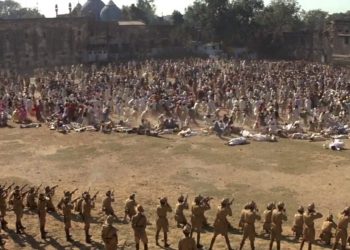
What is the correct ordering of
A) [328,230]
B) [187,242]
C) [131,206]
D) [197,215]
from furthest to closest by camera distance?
[131,206] < [328,230] < [197,215] < [187,242]

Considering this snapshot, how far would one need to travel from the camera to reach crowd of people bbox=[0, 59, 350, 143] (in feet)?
75.9

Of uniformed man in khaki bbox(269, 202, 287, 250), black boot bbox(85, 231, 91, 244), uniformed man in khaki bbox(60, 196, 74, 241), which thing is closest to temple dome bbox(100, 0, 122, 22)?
uniformed man in khaki bbox(60, 196, 74, 241)

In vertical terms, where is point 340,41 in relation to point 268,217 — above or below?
above

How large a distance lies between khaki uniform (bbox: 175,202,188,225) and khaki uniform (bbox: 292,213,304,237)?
2511mm

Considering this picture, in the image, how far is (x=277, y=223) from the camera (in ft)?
36.5

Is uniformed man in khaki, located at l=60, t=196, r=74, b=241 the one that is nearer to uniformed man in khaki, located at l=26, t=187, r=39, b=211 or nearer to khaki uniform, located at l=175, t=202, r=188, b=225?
uniformed man in khaki, located at l=26, t=187, r=39, b=211

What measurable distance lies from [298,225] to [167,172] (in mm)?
6441

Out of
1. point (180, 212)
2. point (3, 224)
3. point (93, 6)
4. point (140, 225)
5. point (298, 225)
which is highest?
point (93, 6)

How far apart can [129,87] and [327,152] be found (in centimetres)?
1403

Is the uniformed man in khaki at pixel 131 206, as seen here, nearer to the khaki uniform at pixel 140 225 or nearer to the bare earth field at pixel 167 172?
the bare earth field at pixel 167 172

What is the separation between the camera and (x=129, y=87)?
3036 centimetres

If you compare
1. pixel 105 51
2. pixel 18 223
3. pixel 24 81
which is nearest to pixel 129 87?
pixel 24 81

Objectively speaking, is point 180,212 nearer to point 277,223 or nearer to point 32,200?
point 277,223

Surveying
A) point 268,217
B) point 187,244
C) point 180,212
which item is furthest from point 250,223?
point 180,212
